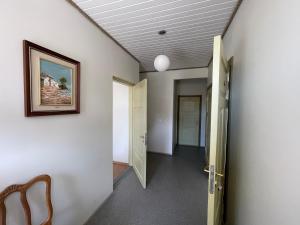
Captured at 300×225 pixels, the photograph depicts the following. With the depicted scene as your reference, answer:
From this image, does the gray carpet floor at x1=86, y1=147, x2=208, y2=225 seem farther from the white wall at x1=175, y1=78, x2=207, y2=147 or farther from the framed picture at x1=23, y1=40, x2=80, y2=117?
the white wall at x1=175, y1=78, x2=207, y2=147

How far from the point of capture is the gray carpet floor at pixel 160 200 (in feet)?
6.24

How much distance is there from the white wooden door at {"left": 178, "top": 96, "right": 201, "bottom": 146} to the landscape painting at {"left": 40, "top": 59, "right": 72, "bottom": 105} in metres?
4.57

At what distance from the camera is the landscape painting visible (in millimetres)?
1244

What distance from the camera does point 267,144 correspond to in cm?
92

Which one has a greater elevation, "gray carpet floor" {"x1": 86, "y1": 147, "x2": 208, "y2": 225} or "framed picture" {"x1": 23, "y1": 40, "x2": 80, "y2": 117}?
"framed picture" {"x1": 23, "y1": 40, "x2": 80, "y2": 117}

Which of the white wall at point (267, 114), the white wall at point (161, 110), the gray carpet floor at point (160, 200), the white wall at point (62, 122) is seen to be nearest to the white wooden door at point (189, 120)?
the white wall at point (161, 110)

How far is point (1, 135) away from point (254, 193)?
6.07 feet

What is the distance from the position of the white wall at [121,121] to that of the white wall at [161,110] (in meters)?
1.18

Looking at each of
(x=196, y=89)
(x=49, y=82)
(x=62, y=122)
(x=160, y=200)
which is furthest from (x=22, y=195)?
(x=196, y=89)

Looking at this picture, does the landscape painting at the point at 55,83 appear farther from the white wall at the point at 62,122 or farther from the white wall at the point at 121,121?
the white wall at the point at 121,121

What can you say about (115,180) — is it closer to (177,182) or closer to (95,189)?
(95,189)

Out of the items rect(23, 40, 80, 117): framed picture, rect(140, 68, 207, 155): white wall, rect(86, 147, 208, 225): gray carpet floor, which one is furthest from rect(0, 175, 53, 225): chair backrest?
rect(140, 68, 207, 155): white wall

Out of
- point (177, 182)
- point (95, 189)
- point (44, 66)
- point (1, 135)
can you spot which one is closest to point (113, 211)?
point (95, 189)

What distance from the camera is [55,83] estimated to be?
53.3 inches
